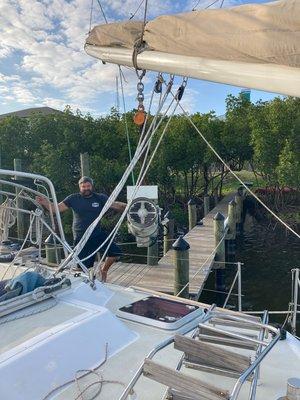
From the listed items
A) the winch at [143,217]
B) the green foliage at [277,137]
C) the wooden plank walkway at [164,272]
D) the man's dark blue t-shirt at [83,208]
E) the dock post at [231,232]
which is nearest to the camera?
the man's dark blue t-shirt at [83,208]

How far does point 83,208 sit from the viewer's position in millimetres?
5867

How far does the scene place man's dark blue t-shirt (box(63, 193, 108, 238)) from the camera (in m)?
5.86

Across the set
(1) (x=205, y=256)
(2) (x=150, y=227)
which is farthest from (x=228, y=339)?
(1) (x=205, y=256)

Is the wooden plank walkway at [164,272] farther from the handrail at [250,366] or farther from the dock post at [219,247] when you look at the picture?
the handrail at [250,366]

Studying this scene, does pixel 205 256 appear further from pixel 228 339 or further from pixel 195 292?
pixel 228 339

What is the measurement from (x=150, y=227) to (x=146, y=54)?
427 cm

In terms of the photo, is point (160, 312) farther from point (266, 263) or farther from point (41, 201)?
point (266, 263)

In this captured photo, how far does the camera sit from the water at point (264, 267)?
10286 millimetres

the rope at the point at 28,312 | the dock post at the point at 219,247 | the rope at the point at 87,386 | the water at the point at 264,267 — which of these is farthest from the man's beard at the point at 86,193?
the water at the point at 264,267

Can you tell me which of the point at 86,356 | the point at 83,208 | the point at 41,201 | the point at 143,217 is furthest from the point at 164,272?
the point at 86,356

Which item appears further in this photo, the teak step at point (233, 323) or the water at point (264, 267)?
the water at point (264, 267)

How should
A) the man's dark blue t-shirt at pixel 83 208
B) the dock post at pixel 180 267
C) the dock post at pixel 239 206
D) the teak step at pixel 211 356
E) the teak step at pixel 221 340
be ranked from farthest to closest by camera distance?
1. the dock post at pixel 239 206
2. the dock post at pixel 180 267
3. the man's dark blue t-shirt at pixel 83 208
4. the teak step at pixel 221 340
5. the teak step at pixel 211 356

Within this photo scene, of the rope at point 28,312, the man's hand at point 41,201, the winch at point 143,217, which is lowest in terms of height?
the rope at point 28,312

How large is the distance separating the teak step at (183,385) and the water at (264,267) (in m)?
7.43
